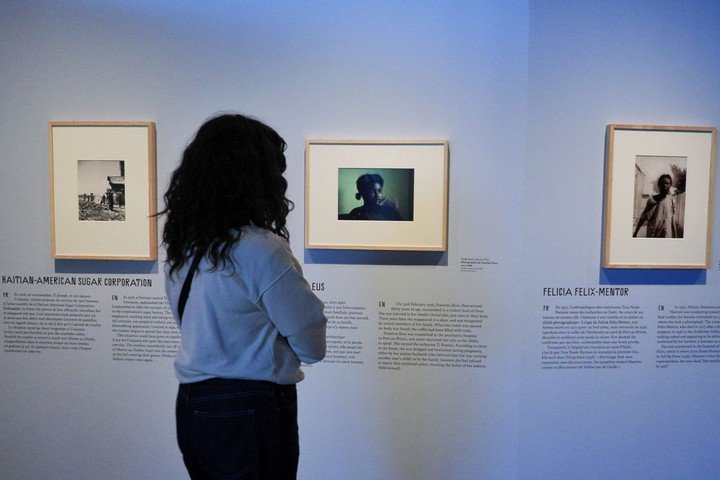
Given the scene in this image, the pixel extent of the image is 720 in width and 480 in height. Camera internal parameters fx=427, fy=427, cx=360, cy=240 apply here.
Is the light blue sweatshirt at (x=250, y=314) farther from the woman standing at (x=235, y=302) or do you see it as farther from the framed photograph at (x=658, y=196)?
the framed photograph at (x=658, y=196)

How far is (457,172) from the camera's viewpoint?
2.45 m

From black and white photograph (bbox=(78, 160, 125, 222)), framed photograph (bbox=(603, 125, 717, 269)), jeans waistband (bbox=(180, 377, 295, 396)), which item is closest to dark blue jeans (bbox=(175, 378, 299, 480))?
jeans waistband (bbox=(180, 377, 295, 396))

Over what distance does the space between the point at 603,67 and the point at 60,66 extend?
3147 millimetres

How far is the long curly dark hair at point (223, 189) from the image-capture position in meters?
1.44

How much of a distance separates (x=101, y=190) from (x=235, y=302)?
158 cm

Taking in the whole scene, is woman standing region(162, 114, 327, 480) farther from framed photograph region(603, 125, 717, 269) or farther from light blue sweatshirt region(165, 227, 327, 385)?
framed photograph region(603, 125, 717, 269)

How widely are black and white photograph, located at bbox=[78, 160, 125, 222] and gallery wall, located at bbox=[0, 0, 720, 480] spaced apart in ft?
0.80

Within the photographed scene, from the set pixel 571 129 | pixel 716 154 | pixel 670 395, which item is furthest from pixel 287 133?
pixel 670 395

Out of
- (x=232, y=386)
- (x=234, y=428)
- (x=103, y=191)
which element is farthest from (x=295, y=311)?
(x=103, y=191)

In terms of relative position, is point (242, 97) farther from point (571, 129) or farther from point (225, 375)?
point (571, 129)

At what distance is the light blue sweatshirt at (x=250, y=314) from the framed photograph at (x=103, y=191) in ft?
4.00

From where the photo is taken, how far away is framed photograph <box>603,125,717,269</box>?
2418mm

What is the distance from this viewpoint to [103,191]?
2.48 metres

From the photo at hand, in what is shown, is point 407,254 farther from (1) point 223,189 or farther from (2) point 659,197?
(2) point 659,197
